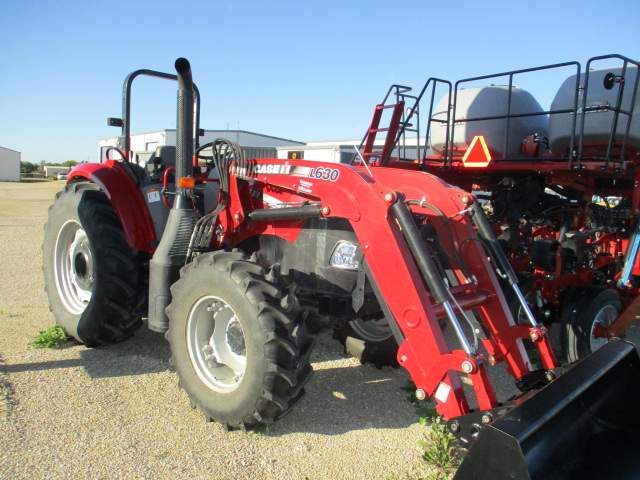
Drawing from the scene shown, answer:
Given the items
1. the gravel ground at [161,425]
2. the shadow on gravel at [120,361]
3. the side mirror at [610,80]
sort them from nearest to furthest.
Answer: the gravel ground at [161,425]
the shadow on gravel at [120,361]
the side mirror at [610,80]

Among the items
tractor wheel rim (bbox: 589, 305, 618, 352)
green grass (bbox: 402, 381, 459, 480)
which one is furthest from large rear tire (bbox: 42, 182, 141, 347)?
tractor wheel rim (bbox: 589, 305, 618, 352)

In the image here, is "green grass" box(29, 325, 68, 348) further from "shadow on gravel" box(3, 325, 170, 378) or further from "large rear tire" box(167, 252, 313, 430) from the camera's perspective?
"large rear tire" box(167, 252, 313, 430)

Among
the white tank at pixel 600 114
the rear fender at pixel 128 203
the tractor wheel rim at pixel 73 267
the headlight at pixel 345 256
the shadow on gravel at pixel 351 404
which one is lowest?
the shadow on gravel at pixel 351 404

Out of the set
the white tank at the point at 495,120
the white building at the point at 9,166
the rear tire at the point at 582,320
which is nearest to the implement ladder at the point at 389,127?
the white tank at the point at 495,120

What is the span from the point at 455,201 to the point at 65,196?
3.21 meters

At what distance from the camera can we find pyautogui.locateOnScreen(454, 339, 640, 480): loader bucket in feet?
6.58

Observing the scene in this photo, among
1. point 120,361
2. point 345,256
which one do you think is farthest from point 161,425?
point 345,256

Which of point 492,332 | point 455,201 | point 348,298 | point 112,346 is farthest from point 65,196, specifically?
point 492,332

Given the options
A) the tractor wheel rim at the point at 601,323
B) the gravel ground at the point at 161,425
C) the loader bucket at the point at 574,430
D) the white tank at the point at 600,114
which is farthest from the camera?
the white tank at the point at 600,114

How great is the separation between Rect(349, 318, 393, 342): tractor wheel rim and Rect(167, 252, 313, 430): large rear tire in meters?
1.31

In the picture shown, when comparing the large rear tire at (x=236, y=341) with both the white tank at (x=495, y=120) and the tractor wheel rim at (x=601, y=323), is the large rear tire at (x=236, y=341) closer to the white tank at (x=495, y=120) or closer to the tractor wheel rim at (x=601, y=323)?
the tractor wheel rim at (x=601, y=323)

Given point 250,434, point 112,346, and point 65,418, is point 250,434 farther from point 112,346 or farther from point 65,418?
point 112,346

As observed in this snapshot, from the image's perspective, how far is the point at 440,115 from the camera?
638 cm

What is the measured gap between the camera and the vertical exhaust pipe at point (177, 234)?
3.41 meters
